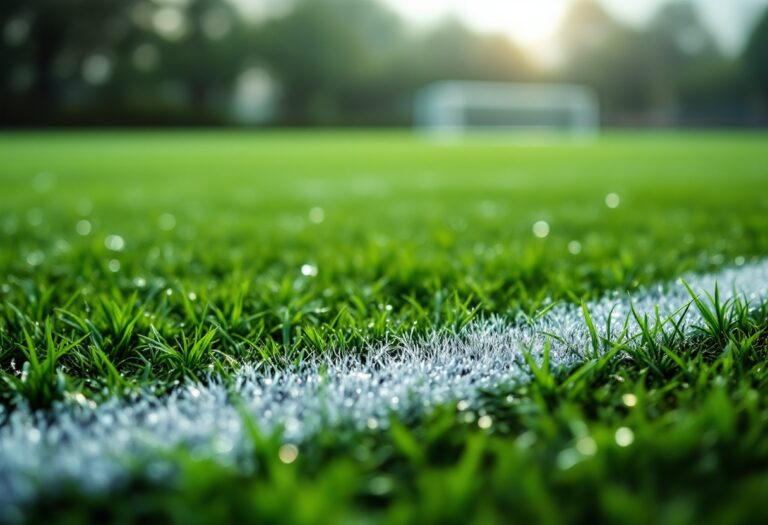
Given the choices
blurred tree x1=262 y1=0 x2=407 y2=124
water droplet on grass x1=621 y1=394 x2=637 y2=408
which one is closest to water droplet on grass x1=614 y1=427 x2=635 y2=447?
water droplet on grass x1=621 y1=394 x2=637 y2=408

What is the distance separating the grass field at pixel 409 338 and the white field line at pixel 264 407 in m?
0.02

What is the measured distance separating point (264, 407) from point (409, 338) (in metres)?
0.53

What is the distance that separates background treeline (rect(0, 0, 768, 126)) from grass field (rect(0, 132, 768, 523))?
39862 millimetres

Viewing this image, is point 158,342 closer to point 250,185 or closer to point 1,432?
point 1,432

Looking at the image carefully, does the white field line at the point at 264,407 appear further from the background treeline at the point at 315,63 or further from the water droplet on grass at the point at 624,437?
the background treeline at the point at 315,63

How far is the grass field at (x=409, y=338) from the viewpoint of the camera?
990mm

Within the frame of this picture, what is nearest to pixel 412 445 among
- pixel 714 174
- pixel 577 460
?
pixel 577 460

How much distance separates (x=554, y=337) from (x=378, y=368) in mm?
469

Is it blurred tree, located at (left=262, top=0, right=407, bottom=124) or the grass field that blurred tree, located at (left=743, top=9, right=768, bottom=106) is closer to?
blurred tree, located at (left=262, top=0, right=407, bottom=124)

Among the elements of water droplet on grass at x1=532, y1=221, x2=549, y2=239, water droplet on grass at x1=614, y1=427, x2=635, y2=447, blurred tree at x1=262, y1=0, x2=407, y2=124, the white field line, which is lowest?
water droplet on grass at x1=532, y1=221, x2=549, y2=239

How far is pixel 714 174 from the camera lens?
8.20 metres

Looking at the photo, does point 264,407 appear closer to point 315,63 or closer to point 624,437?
point 624,437

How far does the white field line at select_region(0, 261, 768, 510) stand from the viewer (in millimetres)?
1109

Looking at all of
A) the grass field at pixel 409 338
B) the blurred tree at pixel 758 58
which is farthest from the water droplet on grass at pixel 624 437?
the blurred tree at pixel 758 58
